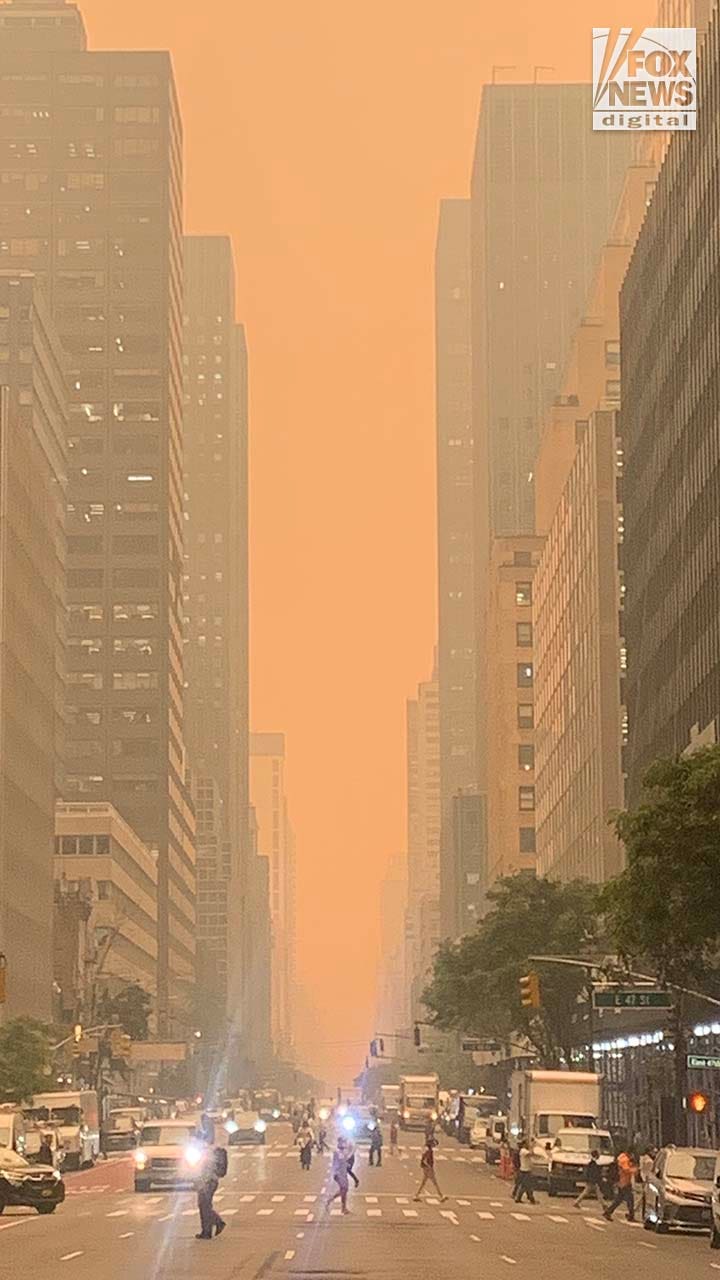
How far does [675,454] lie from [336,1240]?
63.6m

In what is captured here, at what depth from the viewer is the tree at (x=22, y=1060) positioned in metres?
128

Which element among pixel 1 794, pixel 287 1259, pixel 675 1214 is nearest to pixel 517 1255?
pixel 287 1259

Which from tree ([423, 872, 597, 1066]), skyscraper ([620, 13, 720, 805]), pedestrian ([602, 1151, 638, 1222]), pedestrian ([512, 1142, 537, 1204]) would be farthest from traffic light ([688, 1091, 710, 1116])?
tree ([423, 872, 597, 1066])

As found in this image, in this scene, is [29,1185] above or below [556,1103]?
below

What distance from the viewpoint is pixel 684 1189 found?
52.9m

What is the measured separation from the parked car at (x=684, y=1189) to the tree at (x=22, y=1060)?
78.7 m

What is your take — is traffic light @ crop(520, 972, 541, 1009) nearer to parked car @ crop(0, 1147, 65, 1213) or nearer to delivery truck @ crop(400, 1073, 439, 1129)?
parked car @ crop(0, 1147, 65, 1213)

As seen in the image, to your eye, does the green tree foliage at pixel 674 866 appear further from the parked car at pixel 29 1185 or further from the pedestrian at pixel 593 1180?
the pedestrian at pixel 593 1180

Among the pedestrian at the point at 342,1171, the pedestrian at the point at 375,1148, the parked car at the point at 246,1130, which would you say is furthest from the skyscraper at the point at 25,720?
the pedestrian at the point at 342,1171

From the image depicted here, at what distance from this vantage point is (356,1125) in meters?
144

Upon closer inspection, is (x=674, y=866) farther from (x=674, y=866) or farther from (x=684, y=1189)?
(x=684, y=1189)

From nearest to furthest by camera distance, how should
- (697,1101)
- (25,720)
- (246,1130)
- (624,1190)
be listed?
1. (624,1190)
2. (697,1101)
3. (246,1130)
4. (25,720)

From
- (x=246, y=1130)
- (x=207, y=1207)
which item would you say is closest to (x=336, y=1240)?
(x=207, y=1207)

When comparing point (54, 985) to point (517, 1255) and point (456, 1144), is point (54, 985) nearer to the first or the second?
point (456, 1144)
